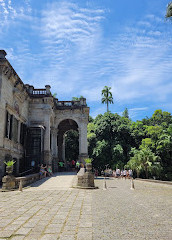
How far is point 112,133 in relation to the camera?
110 feet

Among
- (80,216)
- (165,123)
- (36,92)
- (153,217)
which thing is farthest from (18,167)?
(165,123)

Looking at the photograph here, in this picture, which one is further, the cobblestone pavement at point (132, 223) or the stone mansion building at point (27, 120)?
the stone mansion building at point (27, 120)

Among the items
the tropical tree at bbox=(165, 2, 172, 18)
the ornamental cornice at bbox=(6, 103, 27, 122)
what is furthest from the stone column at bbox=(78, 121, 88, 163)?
the tropical tree at bbox=(165, 2, 172, 18)

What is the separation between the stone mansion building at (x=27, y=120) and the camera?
15336 mm

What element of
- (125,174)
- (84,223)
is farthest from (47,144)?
(84,223)

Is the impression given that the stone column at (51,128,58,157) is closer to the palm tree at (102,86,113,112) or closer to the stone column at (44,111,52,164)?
the stone column at (44,111,52,164)

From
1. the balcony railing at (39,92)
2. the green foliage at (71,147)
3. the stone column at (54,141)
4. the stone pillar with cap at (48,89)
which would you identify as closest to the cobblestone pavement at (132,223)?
the stone pillar with cap at (48,89)

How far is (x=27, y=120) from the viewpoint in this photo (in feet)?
72.5

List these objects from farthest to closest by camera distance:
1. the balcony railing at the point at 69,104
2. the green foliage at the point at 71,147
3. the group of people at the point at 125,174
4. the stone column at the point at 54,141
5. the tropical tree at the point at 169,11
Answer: the green foliage at the point at 71,147 → the balcony railing at the point at 69,104 → the stone column at the point at 54,141 → the group of people at the point at 125,174 → the tropical tree at the point at 169,11

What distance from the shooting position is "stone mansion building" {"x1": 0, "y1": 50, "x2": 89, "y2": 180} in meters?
15.3

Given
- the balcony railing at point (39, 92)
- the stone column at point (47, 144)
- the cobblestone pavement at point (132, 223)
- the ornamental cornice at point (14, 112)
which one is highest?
the balcony railing at point (39, 92)

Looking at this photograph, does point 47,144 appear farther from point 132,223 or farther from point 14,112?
point 132,223

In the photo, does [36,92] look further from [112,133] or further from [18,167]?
[112,133]

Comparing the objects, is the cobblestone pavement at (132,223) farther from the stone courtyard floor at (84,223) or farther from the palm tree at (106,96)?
the palm tree at (106,96)
